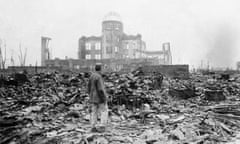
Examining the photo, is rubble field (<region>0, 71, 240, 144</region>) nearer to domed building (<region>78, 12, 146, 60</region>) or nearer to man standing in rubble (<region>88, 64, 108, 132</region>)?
man standing in rubble (<region>88, 64, 108, 132</region>)

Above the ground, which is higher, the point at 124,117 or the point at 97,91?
the point at 97,91

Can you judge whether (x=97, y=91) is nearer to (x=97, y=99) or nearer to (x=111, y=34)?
(x=97, y=99)

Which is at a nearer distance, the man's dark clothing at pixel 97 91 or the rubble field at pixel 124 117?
the rubble field at pixel 124 117

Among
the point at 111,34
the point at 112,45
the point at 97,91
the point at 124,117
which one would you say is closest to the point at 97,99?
the point at 97,91

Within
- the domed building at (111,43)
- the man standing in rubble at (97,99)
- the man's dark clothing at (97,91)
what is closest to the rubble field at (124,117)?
the man standing in rubble at (97,99)

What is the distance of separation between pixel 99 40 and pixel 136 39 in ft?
20.8

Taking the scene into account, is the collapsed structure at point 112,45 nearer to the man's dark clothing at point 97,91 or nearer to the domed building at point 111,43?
the domed building at point 111,43

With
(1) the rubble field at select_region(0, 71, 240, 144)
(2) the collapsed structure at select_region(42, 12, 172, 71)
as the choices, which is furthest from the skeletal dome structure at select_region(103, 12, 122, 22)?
(1) the rubble field at select_region(0, 71, 240, 144)

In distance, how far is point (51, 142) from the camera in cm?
477

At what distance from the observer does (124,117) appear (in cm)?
693

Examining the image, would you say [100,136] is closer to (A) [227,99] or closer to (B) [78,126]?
(B) [78,126]

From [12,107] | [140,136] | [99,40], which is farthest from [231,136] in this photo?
[99,40]

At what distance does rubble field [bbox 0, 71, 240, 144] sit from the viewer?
193 inches

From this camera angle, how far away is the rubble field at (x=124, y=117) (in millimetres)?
4898
